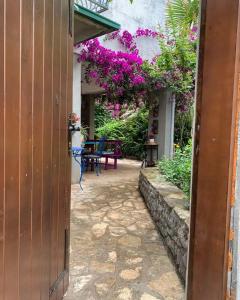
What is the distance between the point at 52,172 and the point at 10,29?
29.5 inches

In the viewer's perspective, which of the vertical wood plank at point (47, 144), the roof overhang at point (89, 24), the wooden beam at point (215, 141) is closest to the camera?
the wooden beam at point (215, 141)

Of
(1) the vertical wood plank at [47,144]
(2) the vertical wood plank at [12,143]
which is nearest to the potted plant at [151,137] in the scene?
(1) the vertical wood plank at [47,144]

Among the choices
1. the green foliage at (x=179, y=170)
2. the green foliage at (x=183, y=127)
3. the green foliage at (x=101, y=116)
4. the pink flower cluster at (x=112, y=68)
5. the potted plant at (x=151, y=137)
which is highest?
the pink flower cluster at (x=112, y=68)

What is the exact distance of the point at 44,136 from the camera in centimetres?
133

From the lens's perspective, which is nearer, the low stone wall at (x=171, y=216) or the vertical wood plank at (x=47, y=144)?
the vertical wood plank at (x=47, y=144)

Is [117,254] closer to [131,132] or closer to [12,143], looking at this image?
[12,143]

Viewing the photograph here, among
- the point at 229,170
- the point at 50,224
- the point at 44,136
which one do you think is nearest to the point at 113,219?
the point at 50,224

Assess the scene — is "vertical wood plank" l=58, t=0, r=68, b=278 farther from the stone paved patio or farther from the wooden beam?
the wooden beam

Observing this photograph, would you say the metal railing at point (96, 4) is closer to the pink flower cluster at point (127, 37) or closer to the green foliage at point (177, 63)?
the pink flower cluster at point (127, 37)

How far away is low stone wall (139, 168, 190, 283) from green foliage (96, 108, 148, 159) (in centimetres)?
552

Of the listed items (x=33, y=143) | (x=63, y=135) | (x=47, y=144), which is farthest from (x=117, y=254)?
(x=33, y=143)

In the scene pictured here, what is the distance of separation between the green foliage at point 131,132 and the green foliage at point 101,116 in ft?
2.49

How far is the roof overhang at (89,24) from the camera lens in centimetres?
371

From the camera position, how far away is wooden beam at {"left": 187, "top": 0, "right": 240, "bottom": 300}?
764 mm
